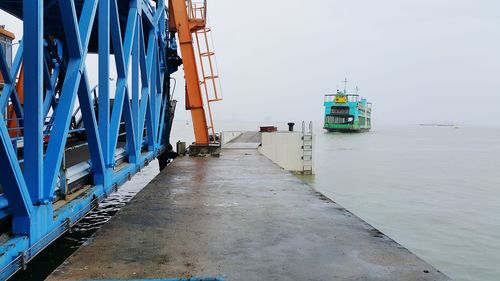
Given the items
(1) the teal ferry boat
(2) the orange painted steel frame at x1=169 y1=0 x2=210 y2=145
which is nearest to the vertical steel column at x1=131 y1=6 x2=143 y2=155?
(2) the orange painted steel frame at x1=169 y1=0 x2=210 y2=145

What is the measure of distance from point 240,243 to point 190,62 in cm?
1130

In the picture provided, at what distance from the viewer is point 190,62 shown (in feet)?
50.3

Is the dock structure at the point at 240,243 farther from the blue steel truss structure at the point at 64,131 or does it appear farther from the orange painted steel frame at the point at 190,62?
the orange painted steel frame at the point at 190,62

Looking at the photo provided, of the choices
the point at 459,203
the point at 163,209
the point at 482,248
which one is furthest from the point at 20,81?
the point at 459,203

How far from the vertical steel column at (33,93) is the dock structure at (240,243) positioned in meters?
1.00

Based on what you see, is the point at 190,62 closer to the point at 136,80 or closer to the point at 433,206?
the point at 136,80

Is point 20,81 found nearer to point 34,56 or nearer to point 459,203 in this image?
point 34,56

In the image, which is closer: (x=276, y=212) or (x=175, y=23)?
(x=276, y=212)

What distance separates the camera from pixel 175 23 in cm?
1617

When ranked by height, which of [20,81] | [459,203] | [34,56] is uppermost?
[20,81]

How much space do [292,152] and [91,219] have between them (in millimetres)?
12987

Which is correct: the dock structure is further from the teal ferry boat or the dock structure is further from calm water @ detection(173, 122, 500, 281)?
the teal ferry boat

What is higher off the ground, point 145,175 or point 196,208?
point 196,208

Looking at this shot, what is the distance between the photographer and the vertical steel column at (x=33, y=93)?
4414 millimetres
